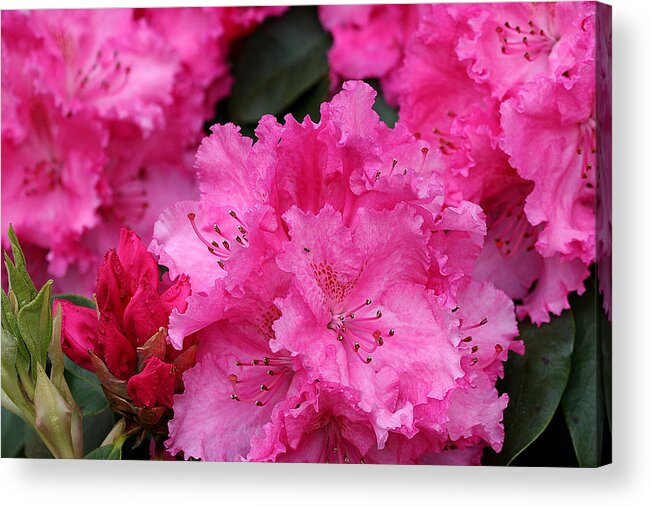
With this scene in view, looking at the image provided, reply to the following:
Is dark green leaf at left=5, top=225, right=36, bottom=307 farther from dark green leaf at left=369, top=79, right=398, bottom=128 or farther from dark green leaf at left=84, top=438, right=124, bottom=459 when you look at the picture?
dark green leaf at left=369, top=79, right=398, bottom=128

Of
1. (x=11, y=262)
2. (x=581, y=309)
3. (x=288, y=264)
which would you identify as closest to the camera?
(x=288, y=264)

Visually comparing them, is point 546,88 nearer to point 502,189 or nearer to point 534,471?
point 502,189

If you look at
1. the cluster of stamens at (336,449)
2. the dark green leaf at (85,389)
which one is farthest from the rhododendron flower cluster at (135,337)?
the cluster of stamens at (336,449)

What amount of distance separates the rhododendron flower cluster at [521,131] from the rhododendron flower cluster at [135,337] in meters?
0.42

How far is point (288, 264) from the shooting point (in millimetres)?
1498

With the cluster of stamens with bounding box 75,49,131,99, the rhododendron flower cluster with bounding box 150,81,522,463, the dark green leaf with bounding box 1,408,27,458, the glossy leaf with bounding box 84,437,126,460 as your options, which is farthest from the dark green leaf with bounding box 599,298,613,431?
the dark green leaf with bounding box 1,408,27,458

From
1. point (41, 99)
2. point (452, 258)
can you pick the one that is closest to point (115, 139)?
point (41, 99)

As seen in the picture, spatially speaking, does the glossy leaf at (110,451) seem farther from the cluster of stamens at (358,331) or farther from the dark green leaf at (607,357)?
the dark green leaf at (607,357)

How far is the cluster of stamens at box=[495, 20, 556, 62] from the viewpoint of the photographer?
164cm

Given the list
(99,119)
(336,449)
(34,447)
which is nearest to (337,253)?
(336,449)

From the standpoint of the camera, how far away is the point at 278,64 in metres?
1.84

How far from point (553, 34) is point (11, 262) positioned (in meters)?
0.89

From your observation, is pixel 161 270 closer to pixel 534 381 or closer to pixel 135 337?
pixel 135 337

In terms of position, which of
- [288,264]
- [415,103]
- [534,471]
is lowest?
[534,471]
